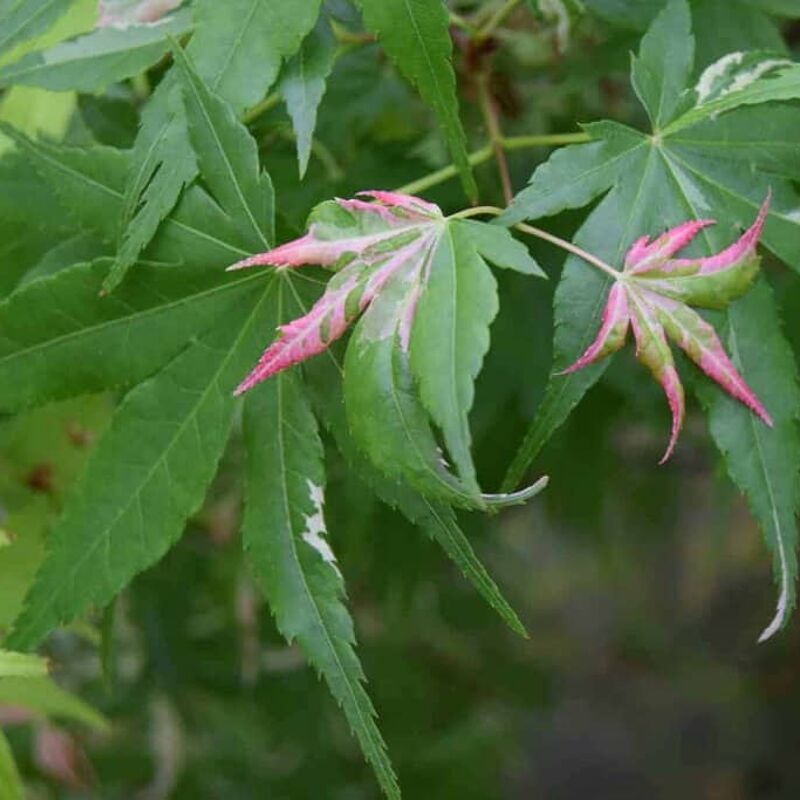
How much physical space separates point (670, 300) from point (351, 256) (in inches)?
7.0

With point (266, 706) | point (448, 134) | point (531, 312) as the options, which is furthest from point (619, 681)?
point (448, 134)

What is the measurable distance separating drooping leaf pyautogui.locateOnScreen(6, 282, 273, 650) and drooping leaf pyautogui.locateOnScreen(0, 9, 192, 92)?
6.5 inches

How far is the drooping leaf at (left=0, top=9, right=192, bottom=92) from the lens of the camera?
0.76 meters

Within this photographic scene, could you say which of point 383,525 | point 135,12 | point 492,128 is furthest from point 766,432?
point 383,525

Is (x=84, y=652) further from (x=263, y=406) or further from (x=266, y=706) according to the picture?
(x=263, y=406)

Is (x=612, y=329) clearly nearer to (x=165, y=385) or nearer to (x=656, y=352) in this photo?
(x=656, y=352)

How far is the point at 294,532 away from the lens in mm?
723

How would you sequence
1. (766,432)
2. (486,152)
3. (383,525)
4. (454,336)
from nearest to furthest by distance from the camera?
1. (454,336)
2. (766,432)
3. (486,152)
4. (383,525)

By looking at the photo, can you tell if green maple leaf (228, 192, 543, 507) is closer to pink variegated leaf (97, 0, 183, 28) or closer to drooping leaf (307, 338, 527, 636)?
drooping leaf (307, 338, 527, 636)

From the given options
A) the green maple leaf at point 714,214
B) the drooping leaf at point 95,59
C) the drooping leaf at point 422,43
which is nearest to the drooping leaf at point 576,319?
the green maple leaf at point 714,214

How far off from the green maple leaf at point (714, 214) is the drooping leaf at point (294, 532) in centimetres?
12

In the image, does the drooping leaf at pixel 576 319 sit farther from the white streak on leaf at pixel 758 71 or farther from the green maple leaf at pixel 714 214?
the white streak on leaf at pixel 758 71

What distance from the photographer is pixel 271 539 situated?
2.38ft

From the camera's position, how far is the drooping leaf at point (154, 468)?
2.42 feet
